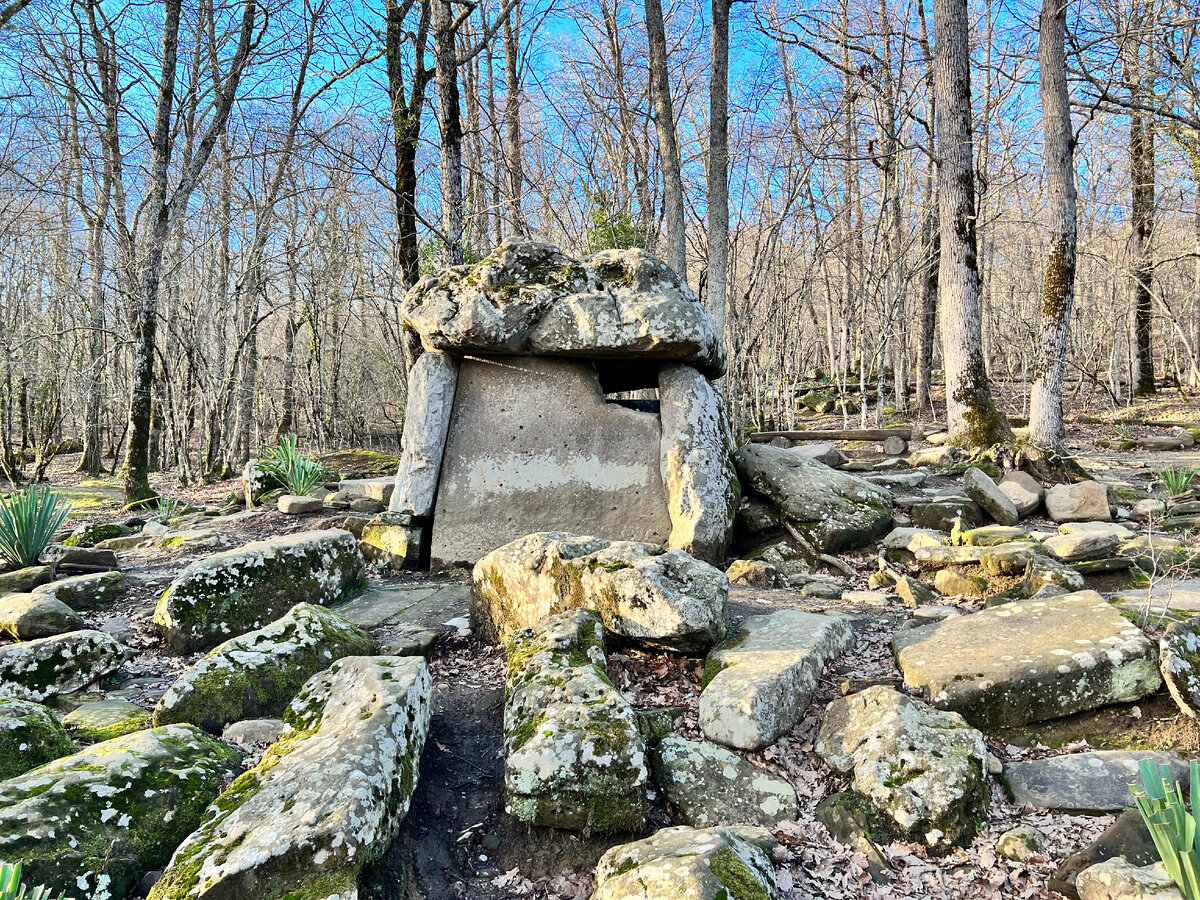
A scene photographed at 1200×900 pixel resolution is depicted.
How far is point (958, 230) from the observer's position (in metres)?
8.34

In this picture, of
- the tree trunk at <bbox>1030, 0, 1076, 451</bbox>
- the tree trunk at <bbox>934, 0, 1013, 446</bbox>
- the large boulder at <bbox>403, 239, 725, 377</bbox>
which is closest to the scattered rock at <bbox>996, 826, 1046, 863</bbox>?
the large boulder at <bbox>403, 239, 725, 377</bbox>

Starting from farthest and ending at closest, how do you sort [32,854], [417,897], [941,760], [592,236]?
[592,236] < [941,760] < [417,897] < [32,854]

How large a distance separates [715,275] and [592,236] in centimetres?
337

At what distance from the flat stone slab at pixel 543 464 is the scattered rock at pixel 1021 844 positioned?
3426 millimetres

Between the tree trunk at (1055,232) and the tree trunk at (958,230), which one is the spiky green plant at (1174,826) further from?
the tree trunk at (1055,232)

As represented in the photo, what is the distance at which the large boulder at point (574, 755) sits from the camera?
8.43 ft

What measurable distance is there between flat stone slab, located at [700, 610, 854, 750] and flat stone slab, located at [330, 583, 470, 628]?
6.57 ft

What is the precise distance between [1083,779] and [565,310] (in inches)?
176

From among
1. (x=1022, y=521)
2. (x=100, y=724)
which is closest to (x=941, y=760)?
(x=100, y=724)

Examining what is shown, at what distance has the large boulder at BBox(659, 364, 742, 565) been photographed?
545 cm

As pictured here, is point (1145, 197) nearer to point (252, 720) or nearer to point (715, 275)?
point (715, 275)

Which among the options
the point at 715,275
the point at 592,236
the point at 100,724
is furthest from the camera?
the point at 592,236

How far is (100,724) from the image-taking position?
3234mm

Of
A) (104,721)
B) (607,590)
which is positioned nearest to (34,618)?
(104,721)
